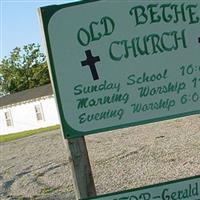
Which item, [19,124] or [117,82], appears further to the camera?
[19,124]

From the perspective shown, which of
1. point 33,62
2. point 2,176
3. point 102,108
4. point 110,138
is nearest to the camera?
point 102,108

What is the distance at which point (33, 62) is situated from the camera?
65625 millimetres

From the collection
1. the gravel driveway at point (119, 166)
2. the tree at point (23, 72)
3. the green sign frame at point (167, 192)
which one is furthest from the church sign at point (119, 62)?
the tree at point (23, 72)

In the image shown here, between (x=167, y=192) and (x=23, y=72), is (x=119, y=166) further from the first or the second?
(x=23, y=72)

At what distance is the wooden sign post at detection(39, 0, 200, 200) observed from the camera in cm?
342

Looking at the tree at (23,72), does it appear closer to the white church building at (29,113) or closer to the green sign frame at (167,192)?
the white church building at (29,113)

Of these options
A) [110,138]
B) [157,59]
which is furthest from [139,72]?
[110,138]

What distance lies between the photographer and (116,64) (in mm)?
3473

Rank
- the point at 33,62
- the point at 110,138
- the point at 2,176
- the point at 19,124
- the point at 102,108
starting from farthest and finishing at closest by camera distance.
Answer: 1. the point at 33,62
2. the point at 19,124
3. the point at 110,138
4. the point at 2,176
5. the point at 102,108

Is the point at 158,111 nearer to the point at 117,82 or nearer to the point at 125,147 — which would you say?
the point at 117,82

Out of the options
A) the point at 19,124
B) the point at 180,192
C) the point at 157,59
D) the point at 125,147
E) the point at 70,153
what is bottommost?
the point at 19,124

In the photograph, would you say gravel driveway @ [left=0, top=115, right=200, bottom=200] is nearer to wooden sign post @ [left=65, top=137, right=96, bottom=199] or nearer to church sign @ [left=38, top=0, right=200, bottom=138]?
wooden sign post @ [left=65, top=137, right=96, bottom=199]

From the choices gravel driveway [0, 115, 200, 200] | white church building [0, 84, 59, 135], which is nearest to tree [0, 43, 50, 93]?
white church building [0, 84, 59, 135]

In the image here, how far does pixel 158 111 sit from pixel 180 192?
24.5 inches
